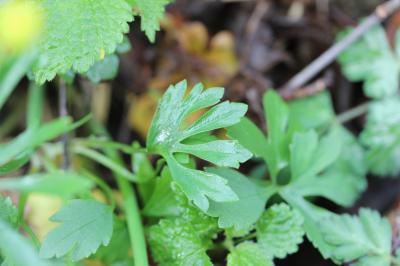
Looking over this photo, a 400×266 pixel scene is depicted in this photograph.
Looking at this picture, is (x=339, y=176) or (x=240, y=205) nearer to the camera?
(x=240, y=205)

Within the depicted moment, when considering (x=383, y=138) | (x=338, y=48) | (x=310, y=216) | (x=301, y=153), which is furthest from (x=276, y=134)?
(x=338, y=48)

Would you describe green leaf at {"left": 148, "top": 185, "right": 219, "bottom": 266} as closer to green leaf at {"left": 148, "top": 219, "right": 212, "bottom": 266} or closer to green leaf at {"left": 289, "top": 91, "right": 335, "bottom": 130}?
green leaf at {"left": 148, "top": 219, "right": 212, "bottom": 266}

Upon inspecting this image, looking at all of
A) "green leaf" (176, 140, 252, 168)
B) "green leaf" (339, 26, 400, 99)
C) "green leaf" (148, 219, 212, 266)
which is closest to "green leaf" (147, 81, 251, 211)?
"green leaf" (176, 140, 252, 168)

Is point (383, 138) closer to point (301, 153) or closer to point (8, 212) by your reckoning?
point (301, 153)

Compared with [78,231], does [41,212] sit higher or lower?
higher

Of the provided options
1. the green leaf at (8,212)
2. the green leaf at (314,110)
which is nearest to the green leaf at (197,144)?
the green leaf at (8,212)

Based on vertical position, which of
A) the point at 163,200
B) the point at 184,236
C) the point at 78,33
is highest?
the point at 78,33
